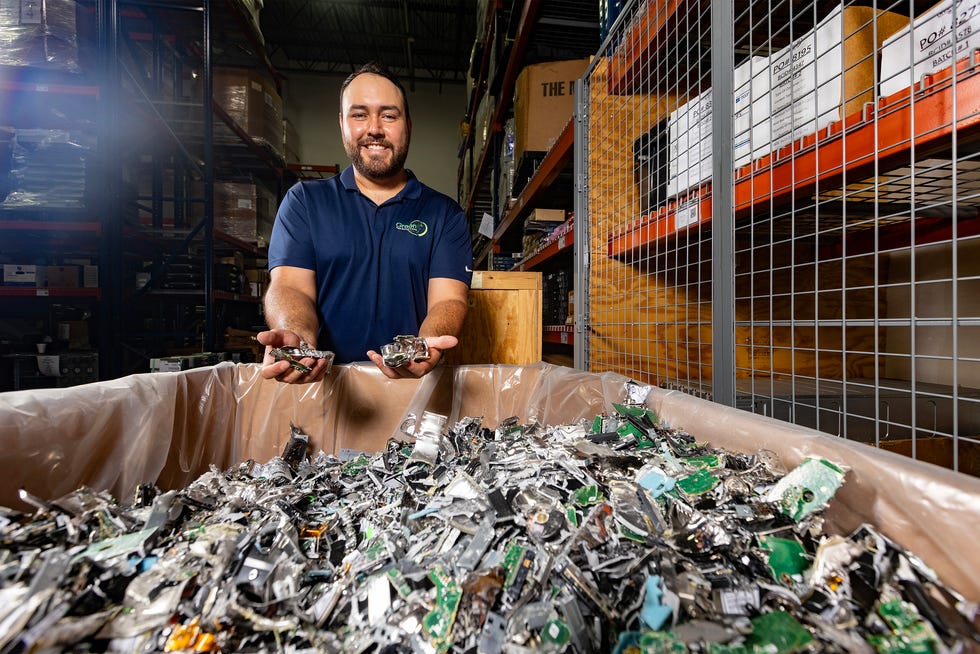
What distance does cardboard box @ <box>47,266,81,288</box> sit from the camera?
3135 millimetres

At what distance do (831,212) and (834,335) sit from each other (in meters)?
0.56

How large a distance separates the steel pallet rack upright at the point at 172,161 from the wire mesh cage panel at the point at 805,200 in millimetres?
3036

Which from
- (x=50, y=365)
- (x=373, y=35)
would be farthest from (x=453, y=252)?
(x=373, y=35)

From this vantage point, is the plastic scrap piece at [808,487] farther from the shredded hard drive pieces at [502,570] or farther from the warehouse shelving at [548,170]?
the warehouse shelving at [548,170]

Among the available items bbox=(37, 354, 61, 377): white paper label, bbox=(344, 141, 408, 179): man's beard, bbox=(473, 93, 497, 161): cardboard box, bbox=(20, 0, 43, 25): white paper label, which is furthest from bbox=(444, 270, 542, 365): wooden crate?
bbox=(20, 0, 43, 25): white paper label

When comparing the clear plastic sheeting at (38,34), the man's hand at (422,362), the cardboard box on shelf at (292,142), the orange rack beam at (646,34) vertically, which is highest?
the cardboard box on shelf at (292,142)

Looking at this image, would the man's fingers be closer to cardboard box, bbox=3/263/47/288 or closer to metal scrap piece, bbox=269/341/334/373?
metal scrap piece, bbox=269/341/334/373

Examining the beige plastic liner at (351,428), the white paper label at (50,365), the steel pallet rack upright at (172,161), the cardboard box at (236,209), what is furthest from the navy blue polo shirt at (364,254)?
the cardboard box at (236,209)

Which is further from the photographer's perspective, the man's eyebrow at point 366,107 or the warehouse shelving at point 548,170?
the warehouse shelving at point 548,170

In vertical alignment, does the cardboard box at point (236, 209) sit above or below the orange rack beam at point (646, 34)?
above

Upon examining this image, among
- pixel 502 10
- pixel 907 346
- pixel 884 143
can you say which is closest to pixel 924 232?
pixel 907 346

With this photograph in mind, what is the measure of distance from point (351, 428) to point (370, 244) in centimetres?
71

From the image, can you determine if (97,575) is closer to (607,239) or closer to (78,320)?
(607,239)

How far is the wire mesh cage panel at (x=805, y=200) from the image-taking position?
2.24 ft
